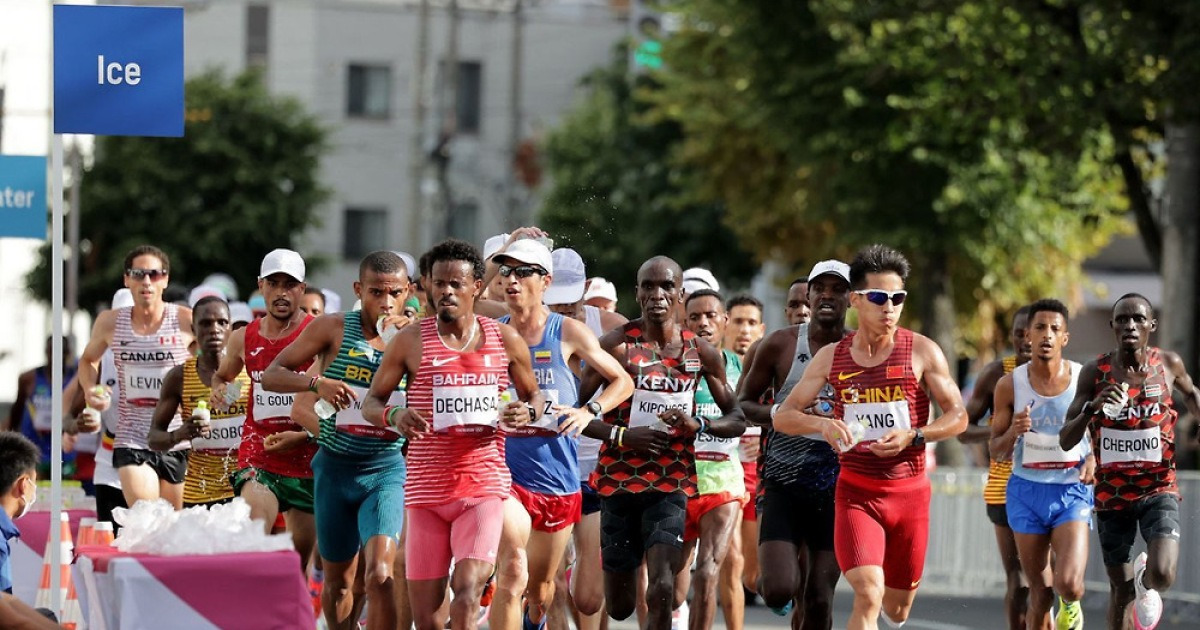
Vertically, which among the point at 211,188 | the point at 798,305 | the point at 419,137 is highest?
the point at 419,137

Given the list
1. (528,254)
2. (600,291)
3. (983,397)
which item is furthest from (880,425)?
(600,291)

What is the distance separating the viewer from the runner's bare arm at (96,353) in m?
14.4

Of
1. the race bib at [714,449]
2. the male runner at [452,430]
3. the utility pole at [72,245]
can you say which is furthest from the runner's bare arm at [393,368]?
the utility pole at [72,245]

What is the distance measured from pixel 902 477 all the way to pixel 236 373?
3.87 metres

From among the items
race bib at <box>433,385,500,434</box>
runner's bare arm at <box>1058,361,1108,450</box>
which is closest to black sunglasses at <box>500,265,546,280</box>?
race bib at <box>433,385,500,434</box>

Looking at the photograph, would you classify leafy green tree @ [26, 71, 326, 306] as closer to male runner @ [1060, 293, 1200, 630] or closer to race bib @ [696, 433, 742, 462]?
race bib @ [696, 433, 742, 462]

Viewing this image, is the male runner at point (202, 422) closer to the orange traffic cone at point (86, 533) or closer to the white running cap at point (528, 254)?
the orange traffic cone at point (86, 533)

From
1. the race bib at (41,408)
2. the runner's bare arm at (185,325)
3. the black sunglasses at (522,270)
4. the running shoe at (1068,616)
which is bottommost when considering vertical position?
the running shoe at (1068,616)

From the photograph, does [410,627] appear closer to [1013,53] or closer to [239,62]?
[1013,53]

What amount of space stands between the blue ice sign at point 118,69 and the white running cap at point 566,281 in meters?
2.36

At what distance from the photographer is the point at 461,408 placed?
970 cm

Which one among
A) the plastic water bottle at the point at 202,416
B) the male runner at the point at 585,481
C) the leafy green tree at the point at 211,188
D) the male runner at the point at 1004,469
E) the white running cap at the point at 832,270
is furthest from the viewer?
the leafy green tree at the point at 211,188

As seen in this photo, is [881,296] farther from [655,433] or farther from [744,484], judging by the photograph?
[744,484]

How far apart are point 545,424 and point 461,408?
0.74 meters
